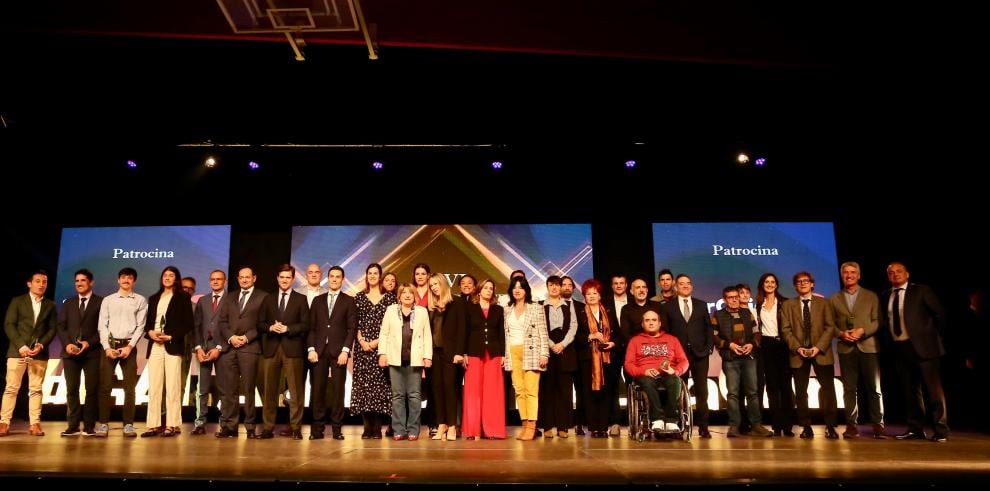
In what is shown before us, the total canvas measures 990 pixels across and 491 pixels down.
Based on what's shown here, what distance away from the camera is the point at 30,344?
21.0ft

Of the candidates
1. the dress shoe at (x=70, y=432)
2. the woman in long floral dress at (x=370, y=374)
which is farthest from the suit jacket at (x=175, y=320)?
the woman in long floral dress at (x=370, y=374)

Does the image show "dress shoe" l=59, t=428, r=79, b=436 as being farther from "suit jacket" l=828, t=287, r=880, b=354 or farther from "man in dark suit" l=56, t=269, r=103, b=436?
"suit jacket" l=828, t=287, r=880, b=354

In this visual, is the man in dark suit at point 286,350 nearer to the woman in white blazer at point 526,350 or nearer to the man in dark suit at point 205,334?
the man in dark suit at point 205,334

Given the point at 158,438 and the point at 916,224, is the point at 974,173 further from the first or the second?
the point at 158,438

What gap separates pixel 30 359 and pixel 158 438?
1677 millimetres

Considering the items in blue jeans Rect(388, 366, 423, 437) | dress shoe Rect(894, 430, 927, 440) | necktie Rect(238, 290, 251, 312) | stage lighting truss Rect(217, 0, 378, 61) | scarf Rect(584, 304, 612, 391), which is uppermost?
stage lighting truss Rect(217, 0, 378, 61)

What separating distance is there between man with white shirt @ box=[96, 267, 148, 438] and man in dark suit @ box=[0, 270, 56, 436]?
0.67 meters

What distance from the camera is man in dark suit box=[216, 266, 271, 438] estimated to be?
6008 mm

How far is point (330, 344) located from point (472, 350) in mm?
1329

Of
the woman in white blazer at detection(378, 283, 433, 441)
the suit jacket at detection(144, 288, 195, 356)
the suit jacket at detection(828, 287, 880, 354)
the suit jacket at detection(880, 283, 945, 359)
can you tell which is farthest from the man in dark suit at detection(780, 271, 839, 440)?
the suit jacket at detection(144, 288, 195, 356)

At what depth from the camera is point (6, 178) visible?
8320 mm

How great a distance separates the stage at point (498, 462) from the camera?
355 cm

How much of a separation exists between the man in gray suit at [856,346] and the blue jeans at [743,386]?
0.79m

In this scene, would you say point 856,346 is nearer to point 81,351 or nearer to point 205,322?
point 205,322
